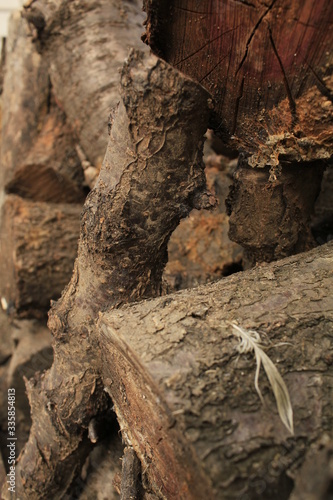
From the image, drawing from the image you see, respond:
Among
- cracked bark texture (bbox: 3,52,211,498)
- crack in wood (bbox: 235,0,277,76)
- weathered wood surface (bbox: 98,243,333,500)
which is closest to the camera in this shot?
weathered wood surface (bbox: 98,243,333,500)

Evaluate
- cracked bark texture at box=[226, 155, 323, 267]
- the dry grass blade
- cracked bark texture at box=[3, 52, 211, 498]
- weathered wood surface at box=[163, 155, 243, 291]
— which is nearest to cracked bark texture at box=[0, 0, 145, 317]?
weathered wood surface at box=[163, 155, 243, 291]

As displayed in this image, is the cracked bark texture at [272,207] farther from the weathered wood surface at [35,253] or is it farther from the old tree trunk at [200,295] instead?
the weathered wood surface at [35,253]

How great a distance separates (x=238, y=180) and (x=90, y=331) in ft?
2.09

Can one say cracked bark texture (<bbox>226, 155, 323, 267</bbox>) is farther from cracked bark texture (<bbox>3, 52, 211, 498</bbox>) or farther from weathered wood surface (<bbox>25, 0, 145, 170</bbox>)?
weathered wood surface (<bbox>25, 0, 145, 170</bbox>)

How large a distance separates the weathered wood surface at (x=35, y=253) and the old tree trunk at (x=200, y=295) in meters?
0.70

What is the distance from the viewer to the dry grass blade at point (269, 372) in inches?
32.7

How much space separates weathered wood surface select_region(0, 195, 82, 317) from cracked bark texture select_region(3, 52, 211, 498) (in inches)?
26.9

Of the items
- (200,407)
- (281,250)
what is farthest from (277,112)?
(200,407)

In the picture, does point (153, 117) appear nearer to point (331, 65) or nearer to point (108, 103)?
point (331, 65)

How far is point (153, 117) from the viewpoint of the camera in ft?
3.45

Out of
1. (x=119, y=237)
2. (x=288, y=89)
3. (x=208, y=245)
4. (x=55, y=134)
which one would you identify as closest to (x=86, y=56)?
(x=55, y=134)

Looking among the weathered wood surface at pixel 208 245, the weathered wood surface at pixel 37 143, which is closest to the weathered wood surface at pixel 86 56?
the weathered wood surface at pixel 37 143

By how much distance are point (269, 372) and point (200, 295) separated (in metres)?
0.28

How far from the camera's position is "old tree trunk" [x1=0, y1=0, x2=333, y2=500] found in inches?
32.3
